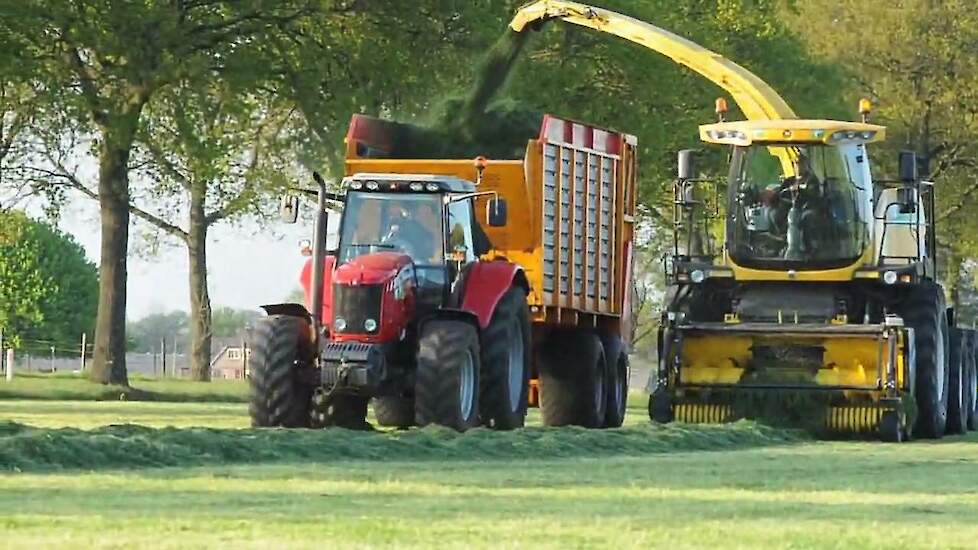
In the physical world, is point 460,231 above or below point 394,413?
above

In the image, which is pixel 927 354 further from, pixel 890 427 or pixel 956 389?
pixel 956 389

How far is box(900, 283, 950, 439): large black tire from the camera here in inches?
1002

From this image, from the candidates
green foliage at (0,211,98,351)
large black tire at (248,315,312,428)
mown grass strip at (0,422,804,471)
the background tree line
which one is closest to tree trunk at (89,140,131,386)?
the background tree line

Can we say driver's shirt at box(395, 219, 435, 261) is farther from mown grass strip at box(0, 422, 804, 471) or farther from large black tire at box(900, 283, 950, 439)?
large black tire at box(900, 283, 950, 439)

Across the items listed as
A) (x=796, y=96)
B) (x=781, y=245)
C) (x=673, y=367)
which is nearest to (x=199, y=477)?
(x=673, y=367)

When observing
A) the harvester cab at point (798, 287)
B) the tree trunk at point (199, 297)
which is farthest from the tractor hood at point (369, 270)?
the tree trunk at point (199, 297)

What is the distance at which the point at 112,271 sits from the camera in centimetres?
3988

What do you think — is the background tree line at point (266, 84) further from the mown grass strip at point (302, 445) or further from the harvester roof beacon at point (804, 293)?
the mown grass strip at point (302, 445)

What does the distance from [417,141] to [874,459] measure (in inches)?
322

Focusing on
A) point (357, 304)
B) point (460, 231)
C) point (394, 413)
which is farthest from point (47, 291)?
point (357, 304)

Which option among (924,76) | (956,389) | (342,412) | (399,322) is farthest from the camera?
(924,76)

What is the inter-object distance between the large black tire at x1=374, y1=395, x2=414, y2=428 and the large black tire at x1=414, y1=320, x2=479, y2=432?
91.4 inches

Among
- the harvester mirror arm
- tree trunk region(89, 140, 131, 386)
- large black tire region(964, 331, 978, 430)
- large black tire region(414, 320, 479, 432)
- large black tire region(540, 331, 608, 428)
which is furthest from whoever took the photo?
tree trunk region(89, 140, 131, 386)

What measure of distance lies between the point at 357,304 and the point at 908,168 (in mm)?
7268
